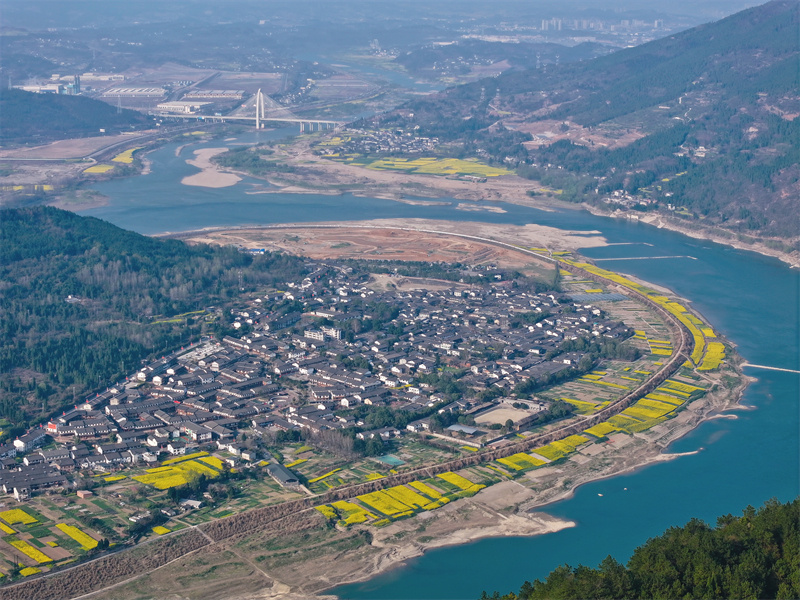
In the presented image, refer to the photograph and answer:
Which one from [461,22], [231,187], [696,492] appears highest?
[461,22]

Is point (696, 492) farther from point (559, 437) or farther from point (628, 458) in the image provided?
point (559, 437)

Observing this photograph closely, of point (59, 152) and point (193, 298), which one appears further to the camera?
point (59, 152)

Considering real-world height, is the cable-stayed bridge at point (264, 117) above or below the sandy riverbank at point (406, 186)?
above

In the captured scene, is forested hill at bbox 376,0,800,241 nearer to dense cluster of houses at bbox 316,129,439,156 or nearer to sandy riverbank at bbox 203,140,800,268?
sandy riverbank at bbox 203,140,800,268

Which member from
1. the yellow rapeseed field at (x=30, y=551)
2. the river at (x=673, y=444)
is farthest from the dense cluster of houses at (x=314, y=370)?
the river at (x=673, y=444)

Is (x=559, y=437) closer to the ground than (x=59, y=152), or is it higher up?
closer to the ground

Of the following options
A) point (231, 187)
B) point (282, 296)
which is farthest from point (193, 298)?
point (231, 187)

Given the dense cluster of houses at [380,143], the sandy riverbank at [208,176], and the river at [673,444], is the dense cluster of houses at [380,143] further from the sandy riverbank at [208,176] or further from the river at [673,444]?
the river at [673,444]
